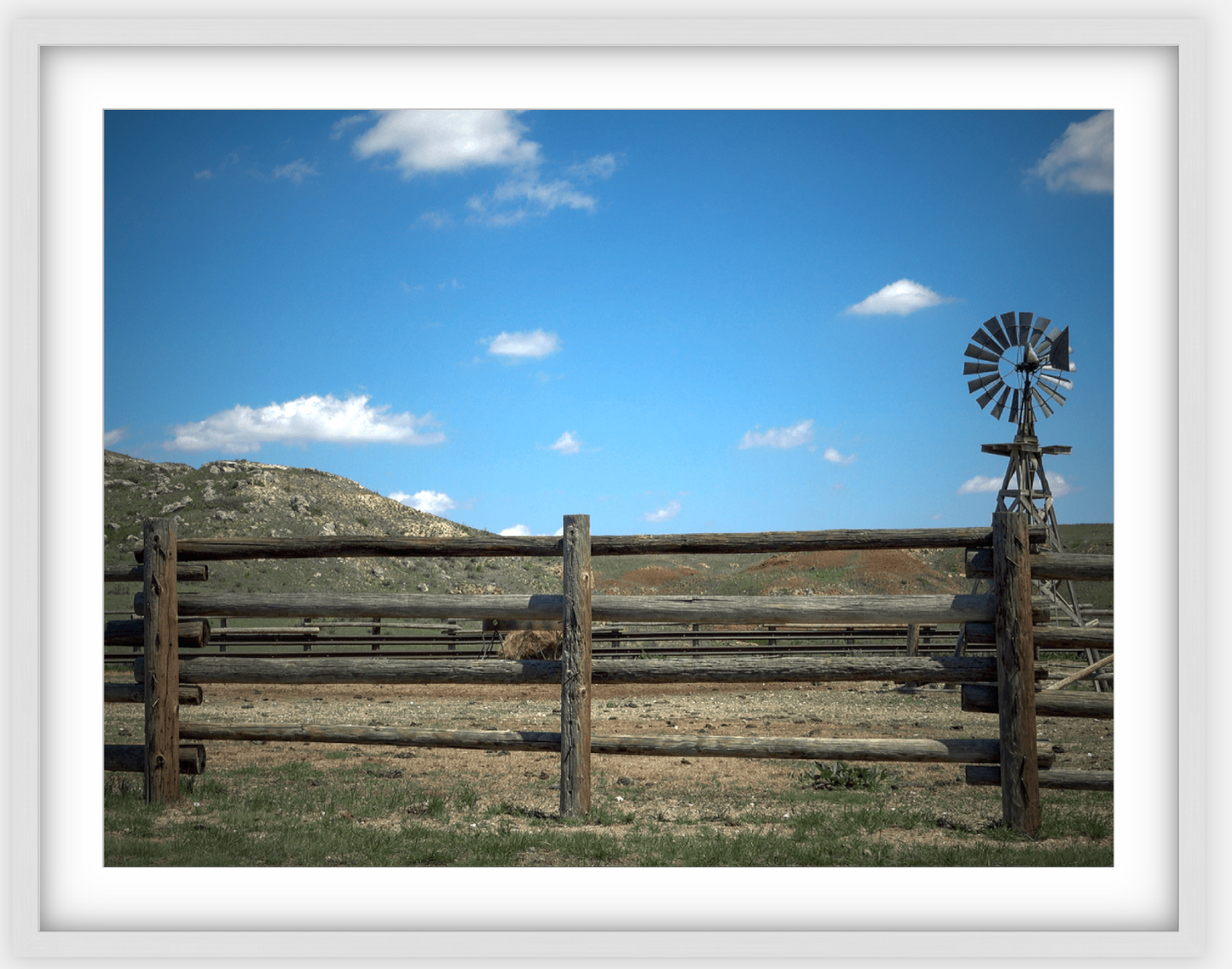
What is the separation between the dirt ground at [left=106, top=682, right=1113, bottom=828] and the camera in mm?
6801

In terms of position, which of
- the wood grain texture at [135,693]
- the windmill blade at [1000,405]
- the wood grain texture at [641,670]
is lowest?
the wood grain texture at [135,693]

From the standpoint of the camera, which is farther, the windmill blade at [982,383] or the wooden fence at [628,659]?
the windmill blade at [982,383]

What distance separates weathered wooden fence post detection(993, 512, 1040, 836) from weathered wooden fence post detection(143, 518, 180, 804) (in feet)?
19.1

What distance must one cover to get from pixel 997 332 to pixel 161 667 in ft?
63.3

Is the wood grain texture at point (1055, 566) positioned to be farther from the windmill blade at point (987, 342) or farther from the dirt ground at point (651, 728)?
the windmill blade at point (987, 342)

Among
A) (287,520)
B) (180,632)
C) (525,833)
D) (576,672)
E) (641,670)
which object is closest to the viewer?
(525,833)

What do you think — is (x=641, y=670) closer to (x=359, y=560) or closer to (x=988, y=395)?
(x=988, y=395)

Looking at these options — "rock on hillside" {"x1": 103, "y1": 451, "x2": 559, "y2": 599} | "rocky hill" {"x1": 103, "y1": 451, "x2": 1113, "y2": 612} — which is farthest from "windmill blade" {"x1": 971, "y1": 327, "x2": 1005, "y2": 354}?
"rock on hillside" {"x1": 103, "y1": 451, "x2": 559, "y2": 599}

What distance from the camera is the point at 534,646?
20.2 meters

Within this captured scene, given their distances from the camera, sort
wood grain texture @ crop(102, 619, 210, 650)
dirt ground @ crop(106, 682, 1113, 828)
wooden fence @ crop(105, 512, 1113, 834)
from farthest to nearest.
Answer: dirt ground @ crop(106, 682, 1113, 828), wood grain texture @ crop(102, 619, 210, 650), wooden fence @ crop(105, 512, 1113, 834)

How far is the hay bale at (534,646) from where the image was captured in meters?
19.9

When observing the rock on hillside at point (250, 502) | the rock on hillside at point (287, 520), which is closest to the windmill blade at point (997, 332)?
the rock on hillside at point (287, 520)

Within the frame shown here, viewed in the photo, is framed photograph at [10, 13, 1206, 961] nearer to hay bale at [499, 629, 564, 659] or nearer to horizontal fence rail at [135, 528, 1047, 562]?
horizontal fence rail at [135, 528, 1047, 562]

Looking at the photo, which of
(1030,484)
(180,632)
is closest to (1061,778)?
(180,632)
